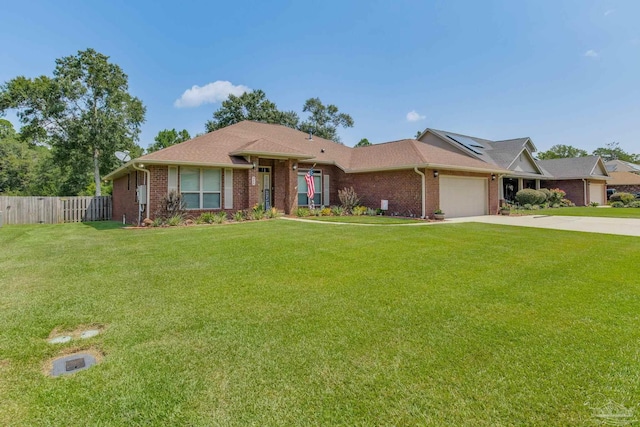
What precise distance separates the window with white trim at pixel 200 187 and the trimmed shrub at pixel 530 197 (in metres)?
22.2

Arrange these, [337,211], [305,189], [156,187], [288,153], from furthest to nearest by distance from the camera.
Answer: [305,189] → [337,211] → [288,153] → [156,187]

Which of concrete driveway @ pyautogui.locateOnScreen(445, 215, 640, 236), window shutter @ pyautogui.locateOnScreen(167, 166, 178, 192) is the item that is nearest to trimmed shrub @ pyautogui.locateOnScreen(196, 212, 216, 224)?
window shutter @ pyautogui.locateOnScreen(167, 166, 178, 192)

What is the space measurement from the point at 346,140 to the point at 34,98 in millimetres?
32882

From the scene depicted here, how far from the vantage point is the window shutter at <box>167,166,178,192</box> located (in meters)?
13.5

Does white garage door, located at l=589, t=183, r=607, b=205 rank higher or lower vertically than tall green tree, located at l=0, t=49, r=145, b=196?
lower

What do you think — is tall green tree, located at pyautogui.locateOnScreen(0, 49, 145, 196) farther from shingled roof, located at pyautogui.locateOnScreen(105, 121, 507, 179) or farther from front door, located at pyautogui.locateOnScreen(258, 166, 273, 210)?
front door, located at pyautogui.locateOnScreen(258, 166, 273, 210)

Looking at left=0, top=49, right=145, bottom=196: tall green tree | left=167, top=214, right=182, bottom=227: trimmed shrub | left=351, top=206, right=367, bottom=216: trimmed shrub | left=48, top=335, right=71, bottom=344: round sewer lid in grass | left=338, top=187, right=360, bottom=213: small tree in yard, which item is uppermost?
left=0, top=49, right=145, bottom=196: tall green tree

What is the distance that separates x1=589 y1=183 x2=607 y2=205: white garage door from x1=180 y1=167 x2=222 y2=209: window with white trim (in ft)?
115

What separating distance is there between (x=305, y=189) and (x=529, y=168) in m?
21.2

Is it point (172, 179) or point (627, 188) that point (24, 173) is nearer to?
point (172, 179)

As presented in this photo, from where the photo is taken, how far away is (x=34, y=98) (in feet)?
79.6

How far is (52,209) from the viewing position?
17078 millimetres

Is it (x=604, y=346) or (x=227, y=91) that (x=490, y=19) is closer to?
(x=604, y=346)

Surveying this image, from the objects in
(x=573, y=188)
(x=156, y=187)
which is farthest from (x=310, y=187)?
(x=573, y=188)
